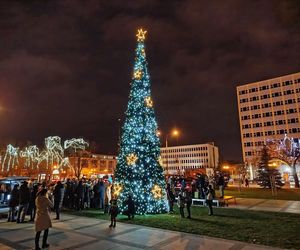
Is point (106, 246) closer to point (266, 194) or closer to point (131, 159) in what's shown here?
point (131, 159)

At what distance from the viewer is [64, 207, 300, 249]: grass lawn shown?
9242mm

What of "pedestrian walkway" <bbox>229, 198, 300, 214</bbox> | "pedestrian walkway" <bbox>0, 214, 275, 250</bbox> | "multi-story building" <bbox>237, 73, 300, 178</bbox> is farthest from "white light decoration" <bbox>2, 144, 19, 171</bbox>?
"multi-story building" <bbox>237, 73, 300, 178</bbox>

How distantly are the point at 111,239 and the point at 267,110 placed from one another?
90834 mm

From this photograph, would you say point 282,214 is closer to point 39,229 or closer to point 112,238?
A: point 112,238

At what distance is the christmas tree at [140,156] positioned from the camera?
49.9 ft

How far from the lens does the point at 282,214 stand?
14367 mm

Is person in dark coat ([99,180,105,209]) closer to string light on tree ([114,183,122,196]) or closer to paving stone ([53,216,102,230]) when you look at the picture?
string light on tree ([114,183,122,196])

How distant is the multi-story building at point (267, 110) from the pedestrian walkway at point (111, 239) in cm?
7768

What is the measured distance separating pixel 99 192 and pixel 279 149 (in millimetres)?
33597

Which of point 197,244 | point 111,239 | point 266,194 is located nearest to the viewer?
point 197,244

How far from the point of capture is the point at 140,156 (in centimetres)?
1573

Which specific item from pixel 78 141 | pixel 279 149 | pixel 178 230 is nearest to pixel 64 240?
pixel 178 230

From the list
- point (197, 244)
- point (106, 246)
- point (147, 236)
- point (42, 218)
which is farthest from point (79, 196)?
point (197, 244)

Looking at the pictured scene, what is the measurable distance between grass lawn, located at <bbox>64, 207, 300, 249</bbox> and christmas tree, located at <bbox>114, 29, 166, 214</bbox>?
122 centimetres
